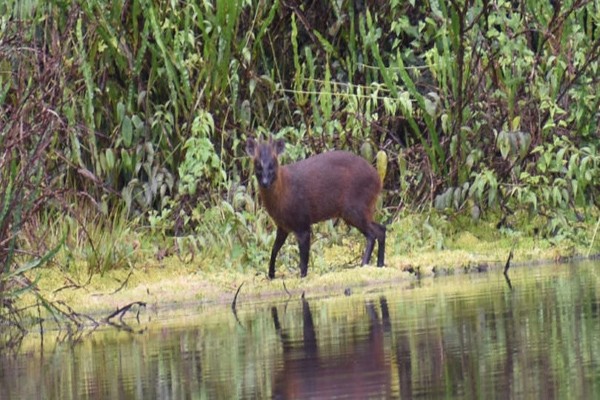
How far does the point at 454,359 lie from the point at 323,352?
118 centimetres

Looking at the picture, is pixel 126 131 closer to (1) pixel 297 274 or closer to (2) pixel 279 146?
(2) pixel 279 146

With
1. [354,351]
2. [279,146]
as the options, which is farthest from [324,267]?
[354,351]

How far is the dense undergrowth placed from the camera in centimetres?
1728

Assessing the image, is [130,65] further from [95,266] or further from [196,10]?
[95,266]

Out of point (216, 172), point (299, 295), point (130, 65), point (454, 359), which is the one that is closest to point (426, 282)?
point (299, 295)

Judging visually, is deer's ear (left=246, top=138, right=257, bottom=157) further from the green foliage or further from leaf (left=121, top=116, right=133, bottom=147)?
leaf (left=121, top=116, right=133, bottom=147)

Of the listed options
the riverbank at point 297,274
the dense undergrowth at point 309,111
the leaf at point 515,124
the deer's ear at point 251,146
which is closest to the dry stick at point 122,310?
the riverbank at point 297,274

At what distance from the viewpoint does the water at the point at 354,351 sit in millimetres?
8242

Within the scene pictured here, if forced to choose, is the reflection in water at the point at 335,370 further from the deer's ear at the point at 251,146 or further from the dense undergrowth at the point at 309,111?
the dense undergrowth at the point at 309,111

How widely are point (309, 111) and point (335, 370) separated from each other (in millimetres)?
9906

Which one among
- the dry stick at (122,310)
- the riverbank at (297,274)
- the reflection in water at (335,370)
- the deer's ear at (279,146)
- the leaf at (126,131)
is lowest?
the reflection in water at (335,370)

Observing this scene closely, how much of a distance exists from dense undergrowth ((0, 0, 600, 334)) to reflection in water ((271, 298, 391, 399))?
629 cm

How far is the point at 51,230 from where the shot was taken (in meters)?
16.0

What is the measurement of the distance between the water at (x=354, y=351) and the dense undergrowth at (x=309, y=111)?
3.55 meters
